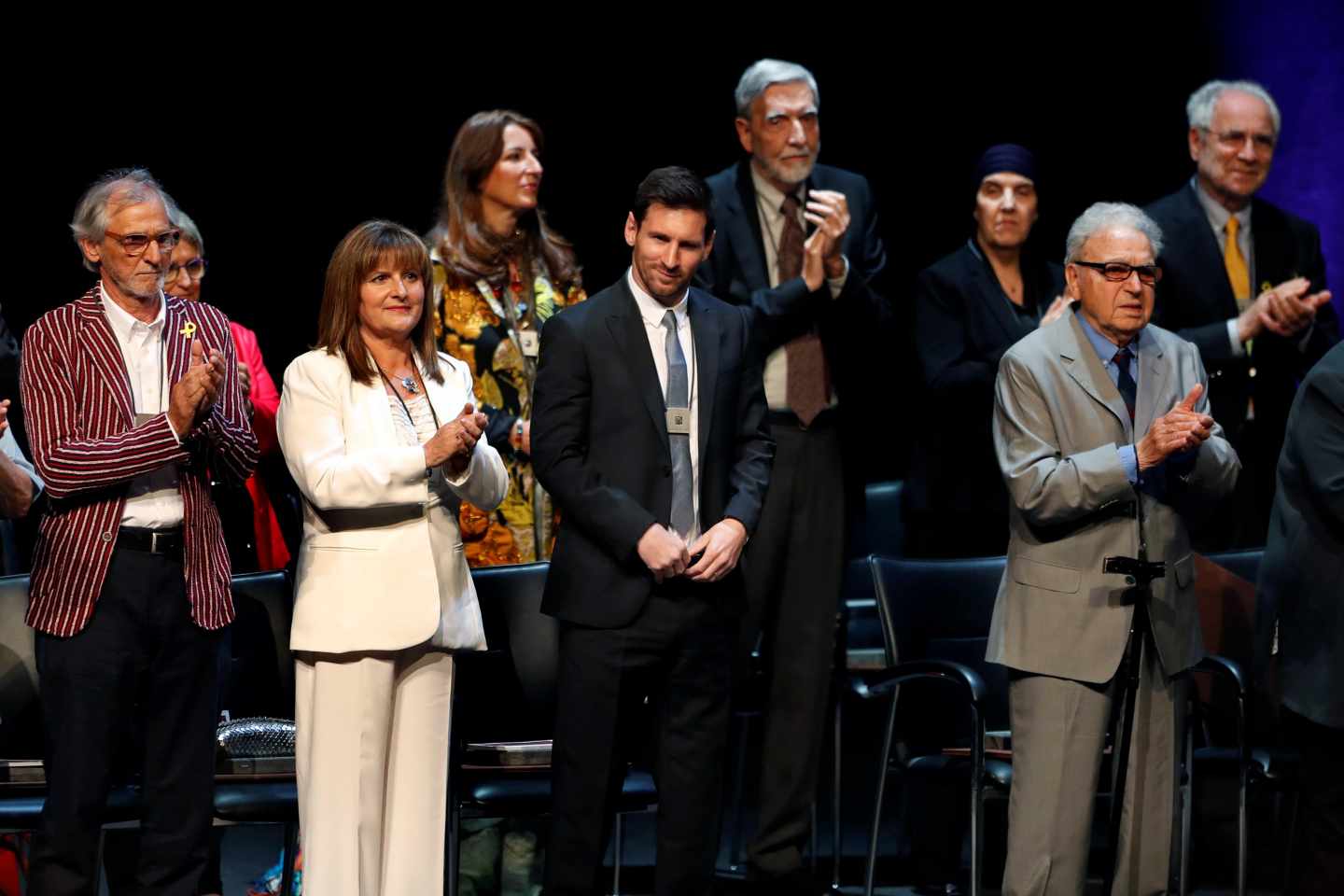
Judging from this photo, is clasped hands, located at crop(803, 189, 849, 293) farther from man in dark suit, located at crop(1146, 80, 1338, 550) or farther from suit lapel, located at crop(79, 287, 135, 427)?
suit lapel, located at crop(79, 287, 135, 427)

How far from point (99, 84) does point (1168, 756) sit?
3.72m

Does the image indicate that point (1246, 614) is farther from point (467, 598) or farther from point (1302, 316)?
point (467, 598)

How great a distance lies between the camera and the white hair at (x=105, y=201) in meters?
3.64

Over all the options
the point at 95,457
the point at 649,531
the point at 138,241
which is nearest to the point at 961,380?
the point at 649,531

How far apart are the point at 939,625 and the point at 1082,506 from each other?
0.91 metres

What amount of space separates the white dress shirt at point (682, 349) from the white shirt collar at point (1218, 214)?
2105 millimetres

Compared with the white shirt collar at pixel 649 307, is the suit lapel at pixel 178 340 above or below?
below

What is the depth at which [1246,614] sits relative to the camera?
473cm

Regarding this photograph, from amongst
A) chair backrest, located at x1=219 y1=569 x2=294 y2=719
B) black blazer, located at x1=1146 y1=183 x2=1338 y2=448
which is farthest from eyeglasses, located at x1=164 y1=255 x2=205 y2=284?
black blazer, located at x1=1146 y1=183 x2=1338 y2=448

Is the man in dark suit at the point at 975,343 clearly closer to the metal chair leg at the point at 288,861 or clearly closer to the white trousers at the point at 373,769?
the white trousers at the point at 373,769

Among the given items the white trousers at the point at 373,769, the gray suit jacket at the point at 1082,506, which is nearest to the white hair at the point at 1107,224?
the gray suit jacket at the point at 1082,506

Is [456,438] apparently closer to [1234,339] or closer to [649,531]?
[649,531]

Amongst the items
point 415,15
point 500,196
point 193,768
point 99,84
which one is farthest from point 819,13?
point 193,768

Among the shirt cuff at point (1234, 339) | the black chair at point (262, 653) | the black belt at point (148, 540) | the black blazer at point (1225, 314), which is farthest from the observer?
the black blazer at point (1225, 314)
